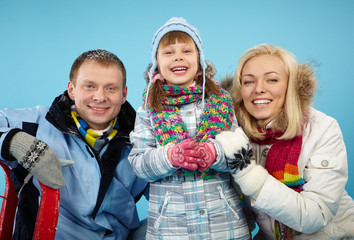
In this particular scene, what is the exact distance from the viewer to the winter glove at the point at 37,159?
1.63m

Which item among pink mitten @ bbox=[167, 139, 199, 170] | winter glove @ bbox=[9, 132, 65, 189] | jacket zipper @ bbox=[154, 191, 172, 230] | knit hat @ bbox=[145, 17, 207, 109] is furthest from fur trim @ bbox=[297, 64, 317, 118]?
winter glove @ bbox=[9, 132, 65, 189]

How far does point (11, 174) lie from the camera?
78.5 inches

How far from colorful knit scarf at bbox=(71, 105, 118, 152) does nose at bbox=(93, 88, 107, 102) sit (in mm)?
185


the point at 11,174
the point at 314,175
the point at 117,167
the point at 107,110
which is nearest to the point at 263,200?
the point at 314,175

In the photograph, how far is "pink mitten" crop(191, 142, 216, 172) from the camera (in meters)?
1.64

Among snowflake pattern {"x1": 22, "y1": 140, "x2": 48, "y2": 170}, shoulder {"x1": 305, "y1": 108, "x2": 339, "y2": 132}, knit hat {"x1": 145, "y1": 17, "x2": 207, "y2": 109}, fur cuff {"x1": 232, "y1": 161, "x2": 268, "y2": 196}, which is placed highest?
knit hat {"x1": 145, "y1": 17, "x2": 207, "y2": 109}

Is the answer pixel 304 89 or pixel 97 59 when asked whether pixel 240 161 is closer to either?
pixel 304 89

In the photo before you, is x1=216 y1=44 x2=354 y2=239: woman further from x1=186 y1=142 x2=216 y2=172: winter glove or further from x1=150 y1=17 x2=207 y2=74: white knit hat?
x1=150 y1=17 x2=207 y2=74: white knit hat

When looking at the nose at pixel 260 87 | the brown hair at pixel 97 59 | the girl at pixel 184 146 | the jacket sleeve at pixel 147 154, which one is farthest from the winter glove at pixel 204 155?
the brown hair at pixel 97 59

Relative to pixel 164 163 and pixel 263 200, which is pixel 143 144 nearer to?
pixel 164 163

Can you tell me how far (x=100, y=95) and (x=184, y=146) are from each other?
2.49 feet

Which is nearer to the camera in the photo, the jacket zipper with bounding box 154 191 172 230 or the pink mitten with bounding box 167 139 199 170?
the pink mitten with bounding box 167 139 199 170

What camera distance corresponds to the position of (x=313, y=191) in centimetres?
181

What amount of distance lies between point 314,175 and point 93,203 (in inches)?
49.2
